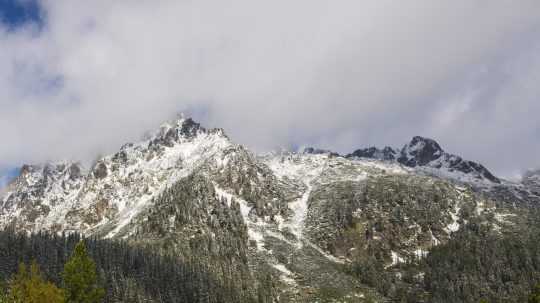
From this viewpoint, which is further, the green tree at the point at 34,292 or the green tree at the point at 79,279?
the green tree at the point at 79,279

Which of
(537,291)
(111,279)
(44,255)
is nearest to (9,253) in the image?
(44,255)

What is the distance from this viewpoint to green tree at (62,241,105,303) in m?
71.4

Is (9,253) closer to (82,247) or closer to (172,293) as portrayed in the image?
(172,293)

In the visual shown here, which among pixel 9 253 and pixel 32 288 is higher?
pixel 9 253

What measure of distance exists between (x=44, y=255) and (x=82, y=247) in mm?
143317

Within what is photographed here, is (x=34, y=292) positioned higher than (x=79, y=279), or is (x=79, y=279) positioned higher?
(x=79, y=279)

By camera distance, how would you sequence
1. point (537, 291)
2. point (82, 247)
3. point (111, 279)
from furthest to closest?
point (111, 279) < point (82, 247) < point (537, 291)

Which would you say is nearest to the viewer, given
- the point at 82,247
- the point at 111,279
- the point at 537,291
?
the point at 537,291

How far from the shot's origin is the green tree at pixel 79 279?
234 feet

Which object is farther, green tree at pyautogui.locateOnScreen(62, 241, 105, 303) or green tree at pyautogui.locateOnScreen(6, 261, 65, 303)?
green tree at pyautogui.locateOnScreen(62, 241, 105, 303)

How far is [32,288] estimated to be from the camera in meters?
69.5

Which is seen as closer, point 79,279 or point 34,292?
point 34,292

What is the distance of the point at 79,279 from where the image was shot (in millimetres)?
71500

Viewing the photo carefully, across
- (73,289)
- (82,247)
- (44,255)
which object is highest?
(44,255)
